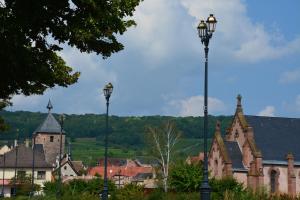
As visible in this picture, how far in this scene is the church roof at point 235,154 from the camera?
206 ft

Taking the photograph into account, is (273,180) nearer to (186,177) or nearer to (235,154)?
(235,154)

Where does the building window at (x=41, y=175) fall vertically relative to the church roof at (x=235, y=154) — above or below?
below

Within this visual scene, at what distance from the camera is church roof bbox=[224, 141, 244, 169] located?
62.7 metres

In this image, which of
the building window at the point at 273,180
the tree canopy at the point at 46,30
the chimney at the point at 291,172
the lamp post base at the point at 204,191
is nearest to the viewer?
the tree canopy at the point at 46,30

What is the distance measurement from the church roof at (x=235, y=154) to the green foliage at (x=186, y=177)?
53.9ft

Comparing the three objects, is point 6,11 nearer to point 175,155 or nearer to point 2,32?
point 2,32

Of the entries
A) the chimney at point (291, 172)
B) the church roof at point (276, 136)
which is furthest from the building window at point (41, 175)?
the chimney at point (291, 172)

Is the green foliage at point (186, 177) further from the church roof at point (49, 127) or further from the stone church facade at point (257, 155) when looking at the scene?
the church roof at point (49, 127)

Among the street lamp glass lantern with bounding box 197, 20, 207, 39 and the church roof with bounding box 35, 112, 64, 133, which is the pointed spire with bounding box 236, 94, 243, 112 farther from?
the church roof with bounding box 35, 112, 64, 133

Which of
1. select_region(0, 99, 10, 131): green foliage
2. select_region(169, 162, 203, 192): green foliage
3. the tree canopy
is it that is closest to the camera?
the tree canopy

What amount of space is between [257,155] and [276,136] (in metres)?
6.05

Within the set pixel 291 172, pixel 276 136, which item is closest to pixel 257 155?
pixel 291 172

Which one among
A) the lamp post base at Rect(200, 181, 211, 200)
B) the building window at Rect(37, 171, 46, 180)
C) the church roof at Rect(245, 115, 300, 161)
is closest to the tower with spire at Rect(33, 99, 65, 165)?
the building window at Rect(37, 171, 46, 180)

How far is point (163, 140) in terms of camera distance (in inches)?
3017
